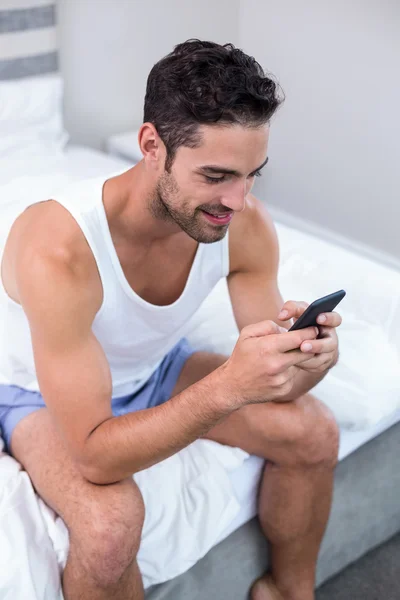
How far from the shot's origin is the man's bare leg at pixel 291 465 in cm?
140

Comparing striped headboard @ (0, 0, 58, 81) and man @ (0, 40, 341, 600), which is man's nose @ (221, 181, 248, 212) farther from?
striped headboard @ (0, 0, 58, 81)

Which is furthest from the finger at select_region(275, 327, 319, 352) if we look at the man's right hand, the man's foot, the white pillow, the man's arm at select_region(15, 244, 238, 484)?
the white pillow

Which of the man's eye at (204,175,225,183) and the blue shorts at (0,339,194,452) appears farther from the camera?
the blue shorts at (0,339,194,452)

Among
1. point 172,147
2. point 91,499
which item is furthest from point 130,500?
point 172,147

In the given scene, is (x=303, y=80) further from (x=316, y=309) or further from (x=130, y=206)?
(x=316, y=309)

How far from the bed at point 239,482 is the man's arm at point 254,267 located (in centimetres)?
17

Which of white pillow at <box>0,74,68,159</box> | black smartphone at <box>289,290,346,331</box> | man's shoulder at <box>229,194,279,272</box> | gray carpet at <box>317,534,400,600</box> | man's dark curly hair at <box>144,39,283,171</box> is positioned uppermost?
man's dark curly hair at <box>144,39,283,171</box>

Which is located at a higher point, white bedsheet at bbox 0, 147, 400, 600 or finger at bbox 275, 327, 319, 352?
finger at bbox 275, 327, 319, 352

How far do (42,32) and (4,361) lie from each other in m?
1.43

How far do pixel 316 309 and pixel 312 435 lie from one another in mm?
391

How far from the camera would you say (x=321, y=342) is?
1.12 metres

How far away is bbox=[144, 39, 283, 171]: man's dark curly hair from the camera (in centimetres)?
116

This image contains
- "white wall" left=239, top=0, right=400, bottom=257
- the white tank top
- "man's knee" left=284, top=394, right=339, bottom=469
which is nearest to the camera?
the white tank top

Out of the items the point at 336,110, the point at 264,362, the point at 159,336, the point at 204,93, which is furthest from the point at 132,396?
the point at 336,110
